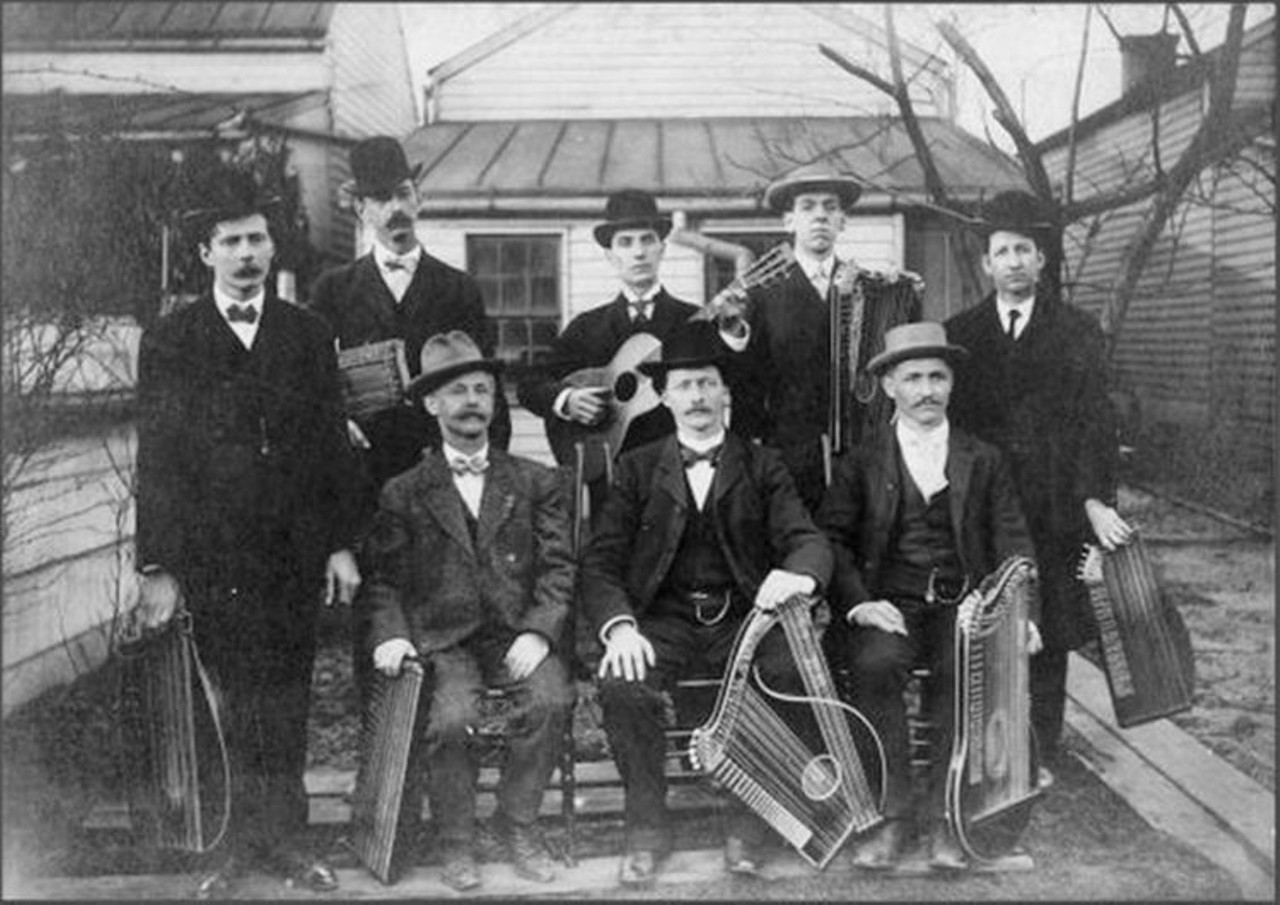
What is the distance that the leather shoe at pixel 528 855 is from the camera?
3.29 m

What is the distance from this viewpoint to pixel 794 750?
3373mm

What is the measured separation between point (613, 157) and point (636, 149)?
0.17 m

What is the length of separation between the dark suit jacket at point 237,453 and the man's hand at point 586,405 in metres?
0.83

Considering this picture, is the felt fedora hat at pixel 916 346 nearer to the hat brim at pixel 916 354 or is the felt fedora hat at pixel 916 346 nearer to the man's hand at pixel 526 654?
the hat brim at pixel 916 354

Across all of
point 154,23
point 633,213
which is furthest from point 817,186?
point 154,23

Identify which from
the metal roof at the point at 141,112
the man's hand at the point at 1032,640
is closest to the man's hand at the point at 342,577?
the metal roof at the point at 141,112

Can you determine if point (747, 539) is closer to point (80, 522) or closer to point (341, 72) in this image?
point (80, 522)

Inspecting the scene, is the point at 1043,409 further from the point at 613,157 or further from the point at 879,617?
the point at 613,157

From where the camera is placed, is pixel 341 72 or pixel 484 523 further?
pixel 341 72

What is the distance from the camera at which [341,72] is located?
218 inches

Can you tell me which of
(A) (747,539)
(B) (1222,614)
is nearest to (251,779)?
(A) (747,539)

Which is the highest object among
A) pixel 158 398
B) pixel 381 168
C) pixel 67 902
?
pixel 381 168

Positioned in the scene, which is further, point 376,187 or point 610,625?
point 376,187

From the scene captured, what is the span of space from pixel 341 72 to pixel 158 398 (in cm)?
267
